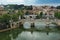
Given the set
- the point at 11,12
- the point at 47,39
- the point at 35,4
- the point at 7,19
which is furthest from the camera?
the point at 35,4

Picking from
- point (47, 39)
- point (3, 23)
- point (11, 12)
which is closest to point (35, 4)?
point (11, 12)

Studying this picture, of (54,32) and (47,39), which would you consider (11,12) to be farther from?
(47,39)

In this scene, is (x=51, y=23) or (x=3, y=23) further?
(x=51, y=23)

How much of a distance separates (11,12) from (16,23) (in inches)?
40.9

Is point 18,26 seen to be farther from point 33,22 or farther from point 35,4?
point 35,4

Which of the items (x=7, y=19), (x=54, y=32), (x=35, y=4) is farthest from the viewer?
(x=35, y=4)

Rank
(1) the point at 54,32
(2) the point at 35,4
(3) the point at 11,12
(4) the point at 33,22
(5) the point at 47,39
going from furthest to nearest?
(2) the point at 35,4, (3) the point at 11,12, (4) the point at 33,22, (1) the point at 54,32, (5) the point at 47,39

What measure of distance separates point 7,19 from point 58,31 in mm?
1456

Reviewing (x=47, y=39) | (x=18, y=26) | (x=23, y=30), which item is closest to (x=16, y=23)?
(x=18, y=26)

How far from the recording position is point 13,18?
7.34m

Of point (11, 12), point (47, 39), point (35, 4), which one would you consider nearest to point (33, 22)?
point (11, 12)

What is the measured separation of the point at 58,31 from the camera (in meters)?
6.33

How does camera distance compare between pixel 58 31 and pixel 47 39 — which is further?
pixel 58 31

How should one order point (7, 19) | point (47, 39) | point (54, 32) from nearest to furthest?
point (47, 39)
point (54, 32)
point (7, 19)
